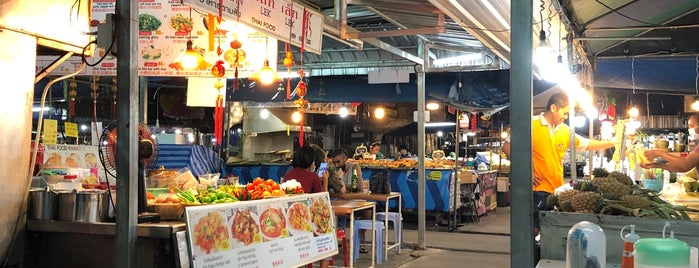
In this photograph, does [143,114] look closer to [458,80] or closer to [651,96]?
[458,80]

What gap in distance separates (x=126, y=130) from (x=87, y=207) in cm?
103

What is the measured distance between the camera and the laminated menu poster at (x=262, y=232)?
13.8 feet

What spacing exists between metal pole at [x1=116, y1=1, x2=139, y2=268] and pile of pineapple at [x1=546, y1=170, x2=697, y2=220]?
2.89m

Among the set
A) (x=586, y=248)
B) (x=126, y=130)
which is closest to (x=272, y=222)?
(x=126, y=130)

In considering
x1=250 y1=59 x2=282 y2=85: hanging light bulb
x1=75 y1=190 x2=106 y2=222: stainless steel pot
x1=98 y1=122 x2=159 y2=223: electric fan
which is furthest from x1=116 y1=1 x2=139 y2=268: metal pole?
x1=250 y1=59 x2=282 y2=85: hanging light bulb

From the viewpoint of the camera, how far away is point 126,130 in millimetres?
3805

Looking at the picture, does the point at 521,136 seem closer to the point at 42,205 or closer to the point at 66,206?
the point at 66,206

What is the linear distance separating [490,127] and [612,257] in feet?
48.5

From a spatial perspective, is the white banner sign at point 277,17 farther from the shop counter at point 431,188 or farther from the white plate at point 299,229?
the shop counter at point 431,188

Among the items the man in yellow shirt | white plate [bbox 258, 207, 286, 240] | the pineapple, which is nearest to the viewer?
the pineapple

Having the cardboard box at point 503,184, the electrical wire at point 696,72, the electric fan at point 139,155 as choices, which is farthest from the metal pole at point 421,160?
the cardboard box at point 503,184

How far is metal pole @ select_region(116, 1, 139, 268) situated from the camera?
380cm

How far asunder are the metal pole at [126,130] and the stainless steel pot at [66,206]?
91 centimetres

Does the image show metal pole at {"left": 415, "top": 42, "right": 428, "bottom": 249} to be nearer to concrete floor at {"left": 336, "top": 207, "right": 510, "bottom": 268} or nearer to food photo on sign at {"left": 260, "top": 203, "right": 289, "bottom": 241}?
concrete floor at {"left": 336, "top": 207, "right": 510, "bottom": 268}
